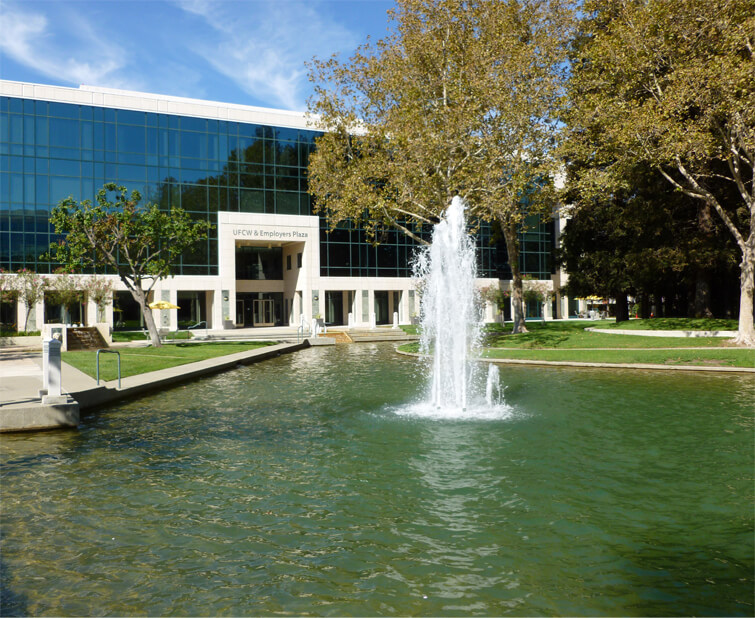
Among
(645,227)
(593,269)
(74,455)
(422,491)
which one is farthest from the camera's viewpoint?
(593,269)

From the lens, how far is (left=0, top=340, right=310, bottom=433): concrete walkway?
12.1 m

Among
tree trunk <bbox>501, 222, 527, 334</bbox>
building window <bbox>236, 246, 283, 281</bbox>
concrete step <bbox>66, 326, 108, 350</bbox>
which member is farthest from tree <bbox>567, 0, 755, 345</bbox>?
building window <bbox>236, 246, 283, 281</bbox>

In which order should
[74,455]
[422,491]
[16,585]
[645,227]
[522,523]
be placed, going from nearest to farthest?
[16,585]
[522,523]
[422,491]
[74,455]
[645,227]

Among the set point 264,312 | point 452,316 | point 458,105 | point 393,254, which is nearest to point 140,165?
point 264,312

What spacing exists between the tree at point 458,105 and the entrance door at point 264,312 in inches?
1112

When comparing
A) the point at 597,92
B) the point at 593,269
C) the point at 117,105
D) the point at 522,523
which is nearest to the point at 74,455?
the point at 522,523

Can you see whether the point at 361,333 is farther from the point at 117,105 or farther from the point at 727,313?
the point at 117,105

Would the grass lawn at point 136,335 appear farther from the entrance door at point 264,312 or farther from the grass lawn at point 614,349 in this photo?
the grass lawn at point 614,349

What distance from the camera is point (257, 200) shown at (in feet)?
183

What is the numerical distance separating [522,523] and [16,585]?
5.08m

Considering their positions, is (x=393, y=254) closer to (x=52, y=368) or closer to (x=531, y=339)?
(x=531, y=339)

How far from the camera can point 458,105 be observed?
98.2ft

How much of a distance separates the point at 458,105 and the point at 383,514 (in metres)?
26.2

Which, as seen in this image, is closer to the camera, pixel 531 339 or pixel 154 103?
pixel 531 339
